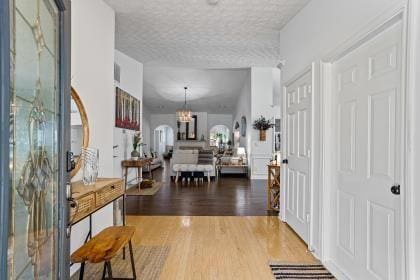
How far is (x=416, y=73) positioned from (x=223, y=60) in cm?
559

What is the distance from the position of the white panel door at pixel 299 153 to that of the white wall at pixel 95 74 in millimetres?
2441

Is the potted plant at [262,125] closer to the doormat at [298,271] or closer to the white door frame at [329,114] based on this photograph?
the white door frame at [329,114]

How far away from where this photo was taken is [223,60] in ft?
22.7

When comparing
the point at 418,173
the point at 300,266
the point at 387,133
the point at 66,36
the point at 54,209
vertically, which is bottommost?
the point at 300,266

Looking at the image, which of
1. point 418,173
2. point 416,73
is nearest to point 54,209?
point 418,173

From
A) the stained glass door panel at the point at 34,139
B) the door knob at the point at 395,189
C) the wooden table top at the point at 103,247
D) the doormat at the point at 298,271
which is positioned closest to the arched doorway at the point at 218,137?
the doormat at the point at 298,271

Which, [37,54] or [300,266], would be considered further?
[300,266]

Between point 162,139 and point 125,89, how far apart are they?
1174 centimetres

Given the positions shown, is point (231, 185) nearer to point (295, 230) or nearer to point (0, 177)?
point (295, 230)

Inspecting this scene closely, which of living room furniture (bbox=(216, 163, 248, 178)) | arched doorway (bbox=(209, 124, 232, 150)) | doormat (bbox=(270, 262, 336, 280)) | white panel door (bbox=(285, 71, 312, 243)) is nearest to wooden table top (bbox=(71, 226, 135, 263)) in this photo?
doormat (bbox=(270, 262, 336, 280))

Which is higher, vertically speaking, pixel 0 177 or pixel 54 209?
pixel 0 177

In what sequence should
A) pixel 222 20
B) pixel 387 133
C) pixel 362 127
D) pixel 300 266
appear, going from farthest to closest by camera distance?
pixel 222 20 → pixel 300 266 → pixel 362 127 → pixel 387 133

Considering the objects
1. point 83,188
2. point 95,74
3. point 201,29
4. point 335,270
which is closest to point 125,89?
point 201,29

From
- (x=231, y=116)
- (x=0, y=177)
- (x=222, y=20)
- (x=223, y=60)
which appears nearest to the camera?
(x=0, y=177)
